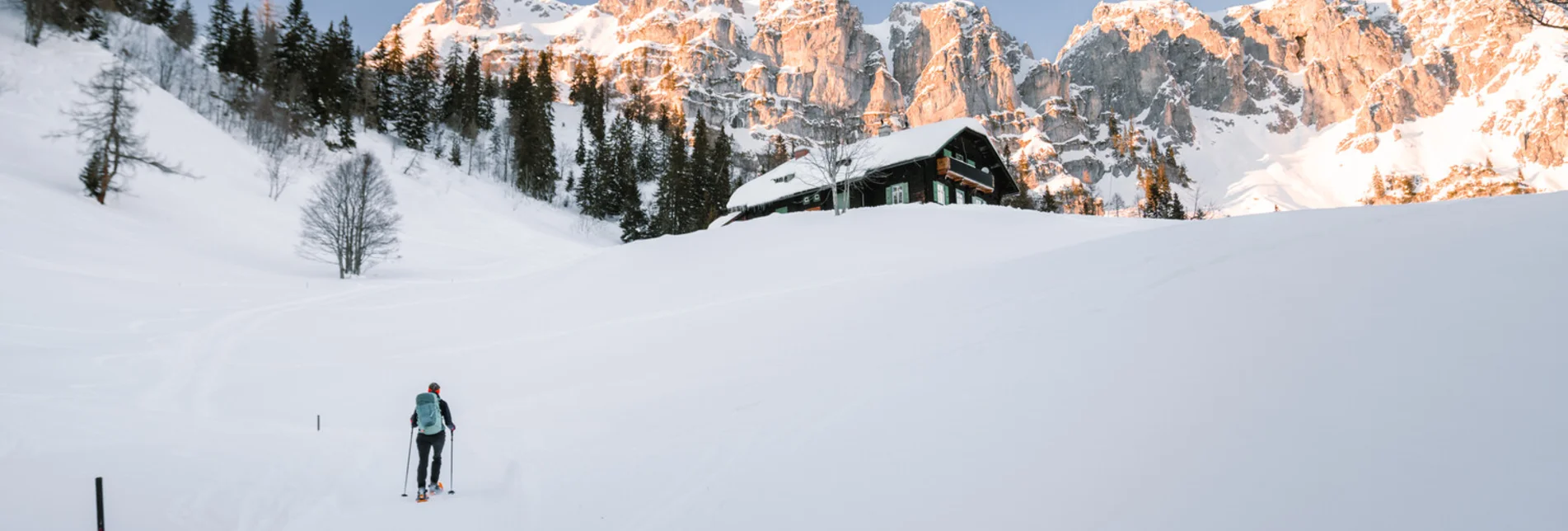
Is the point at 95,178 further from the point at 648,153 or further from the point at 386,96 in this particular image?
the point at 648,153

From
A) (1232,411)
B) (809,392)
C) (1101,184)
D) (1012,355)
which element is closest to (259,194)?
(809,392)

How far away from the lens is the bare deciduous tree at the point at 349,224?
1099 inches

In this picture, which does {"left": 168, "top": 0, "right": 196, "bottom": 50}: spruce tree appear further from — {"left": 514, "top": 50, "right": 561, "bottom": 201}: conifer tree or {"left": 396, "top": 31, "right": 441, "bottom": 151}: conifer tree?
{"left": 514, "top": 50, "right": 561, "bottom": 201}: conifer tree

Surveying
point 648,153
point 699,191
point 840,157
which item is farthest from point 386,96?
point 840,157

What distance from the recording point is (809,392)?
8.34m

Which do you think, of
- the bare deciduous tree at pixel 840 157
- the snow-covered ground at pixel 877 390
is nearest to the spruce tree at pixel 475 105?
the bare deciduous tree at pixel 840 157

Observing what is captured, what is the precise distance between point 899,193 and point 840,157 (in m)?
4.97

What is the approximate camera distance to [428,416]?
8.05m

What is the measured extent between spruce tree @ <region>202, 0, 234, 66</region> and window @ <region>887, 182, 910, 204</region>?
186ft

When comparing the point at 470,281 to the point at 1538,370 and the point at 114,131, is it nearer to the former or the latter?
the point at 114,131

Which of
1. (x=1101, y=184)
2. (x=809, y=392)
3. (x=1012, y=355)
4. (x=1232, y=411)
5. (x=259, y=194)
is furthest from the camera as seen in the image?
(x=1101, y=184)

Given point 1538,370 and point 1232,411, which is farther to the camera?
point 1232,411

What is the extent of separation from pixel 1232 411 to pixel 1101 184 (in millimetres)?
168088

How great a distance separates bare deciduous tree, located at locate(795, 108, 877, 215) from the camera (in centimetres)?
3244
